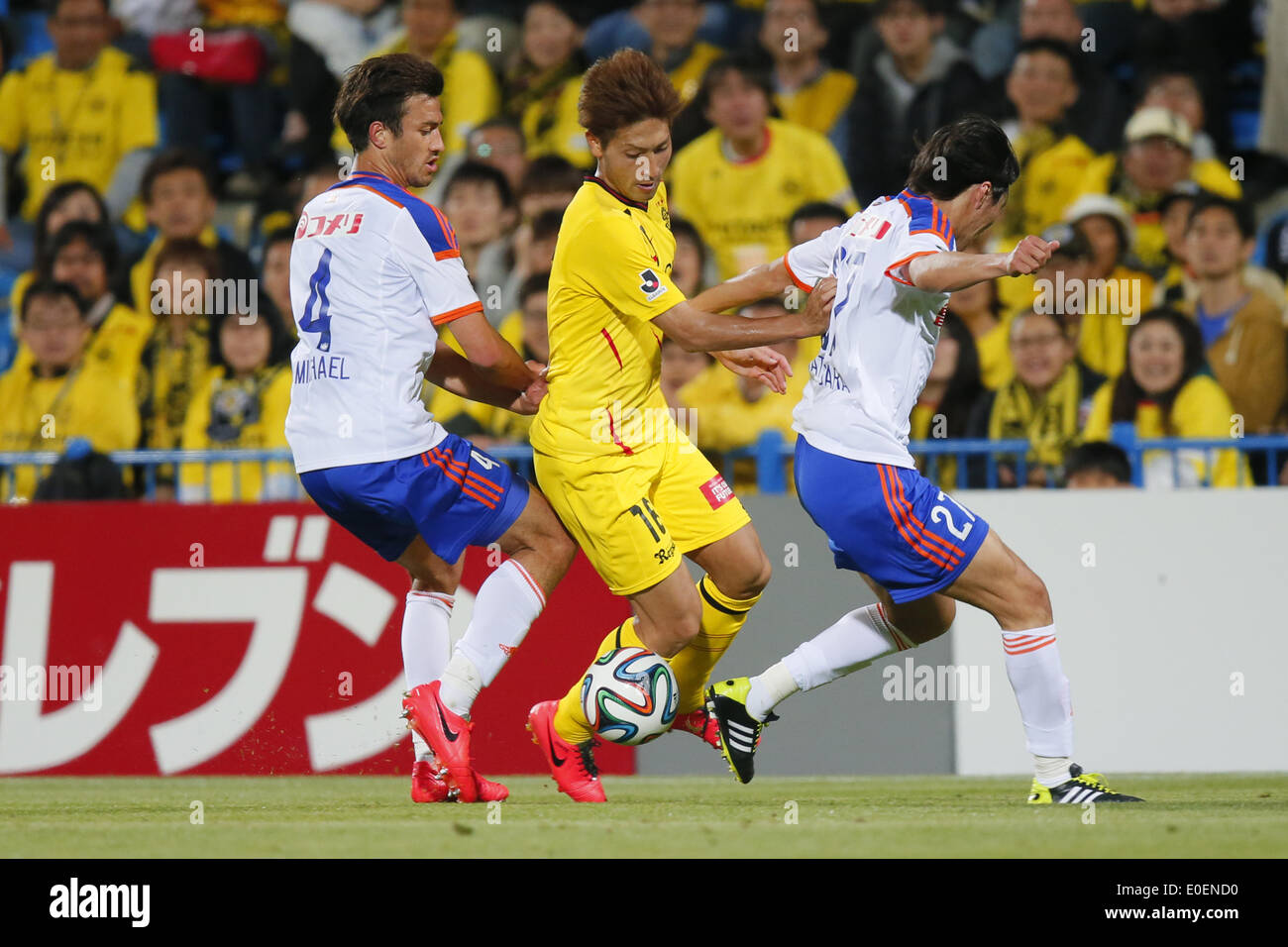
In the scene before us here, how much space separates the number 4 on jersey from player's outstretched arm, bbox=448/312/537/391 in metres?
0.41

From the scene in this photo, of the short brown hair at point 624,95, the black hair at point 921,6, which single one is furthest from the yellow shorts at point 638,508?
the black hair at point 921,6

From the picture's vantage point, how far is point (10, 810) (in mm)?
5891

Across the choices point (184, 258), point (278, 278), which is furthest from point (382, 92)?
point (184, 258)

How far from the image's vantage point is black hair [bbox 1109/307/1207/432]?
8695 millimetres

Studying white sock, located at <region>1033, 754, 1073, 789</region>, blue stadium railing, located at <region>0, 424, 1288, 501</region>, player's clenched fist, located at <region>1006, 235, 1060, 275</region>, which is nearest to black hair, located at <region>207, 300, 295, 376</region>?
blue stadium railing, located at <region>0, 424, 1288, 501</region>

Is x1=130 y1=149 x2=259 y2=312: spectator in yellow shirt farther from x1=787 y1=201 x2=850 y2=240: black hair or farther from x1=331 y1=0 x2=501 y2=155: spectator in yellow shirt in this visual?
x1=787 y1=201 x2=850 y2=240: black hair

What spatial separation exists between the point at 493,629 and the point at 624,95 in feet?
6.08

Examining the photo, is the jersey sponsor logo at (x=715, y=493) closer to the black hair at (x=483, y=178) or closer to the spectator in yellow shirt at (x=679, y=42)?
the black hair at (x=483, y=178)

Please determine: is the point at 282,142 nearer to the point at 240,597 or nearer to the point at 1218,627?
the point at 240,597

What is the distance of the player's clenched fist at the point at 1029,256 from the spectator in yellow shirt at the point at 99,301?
21.6 ft

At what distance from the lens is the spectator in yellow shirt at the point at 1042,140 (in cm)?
1005

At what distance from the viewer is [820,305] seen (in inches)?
216

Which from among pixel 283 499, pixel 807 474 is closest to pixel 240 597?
pixel 283 499

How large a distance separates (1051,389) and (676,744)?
2.74 metres
